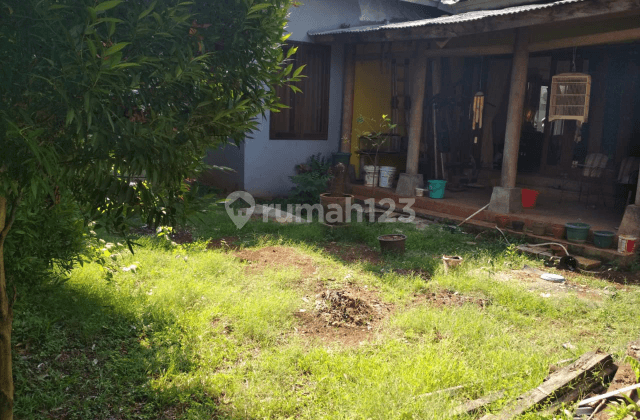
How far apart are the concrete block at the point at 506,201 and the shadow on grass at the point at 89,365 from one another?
6316 millimetres

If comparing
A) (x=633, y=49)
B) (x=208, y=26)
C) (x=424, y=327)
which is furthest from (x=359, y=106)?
(x=208, y=26)

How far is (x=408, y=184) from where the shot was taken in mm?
10977

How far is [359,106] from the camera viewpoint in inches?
493

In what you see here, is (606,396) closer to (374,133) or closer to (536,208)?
(536,208)

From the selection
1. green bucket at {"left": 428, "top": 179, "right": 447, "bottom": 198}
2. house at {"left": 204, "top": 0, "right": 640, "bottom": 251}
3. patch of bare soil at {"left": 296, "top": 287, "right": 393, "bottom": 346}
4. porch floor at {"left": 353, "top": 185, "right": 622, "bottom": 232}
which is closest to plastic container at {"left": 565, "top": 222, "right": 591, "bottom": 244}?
porch floor at {"left": 353, "top": 185, "right": 622, "bottom": 232}

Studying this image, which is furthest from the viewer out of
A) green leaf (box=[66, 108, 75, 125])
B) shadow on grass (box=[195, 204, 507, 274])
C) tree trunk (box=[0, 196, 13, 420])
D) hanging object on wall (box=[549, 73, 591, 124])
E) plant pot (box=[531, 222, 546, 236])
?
hanging object on wall (box=[549, 73, 591, 124])

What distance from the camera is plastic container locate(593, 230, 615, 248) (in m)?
7.70

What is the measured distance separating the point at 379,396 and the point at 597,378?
1.64 metres

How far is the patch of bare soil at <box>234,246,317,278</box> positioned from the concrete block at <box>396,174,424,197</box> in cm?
393

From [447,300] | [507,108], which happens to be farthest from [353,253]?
[507,108]

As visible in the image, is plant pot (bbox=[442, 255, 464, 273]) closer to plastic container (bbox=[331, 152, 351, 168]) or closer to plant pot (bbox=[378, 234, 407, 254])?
plant pot (bbox=[378, 234, 407, 254])

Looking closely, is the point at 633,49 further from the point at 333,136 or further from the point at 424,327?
the point at 424,327

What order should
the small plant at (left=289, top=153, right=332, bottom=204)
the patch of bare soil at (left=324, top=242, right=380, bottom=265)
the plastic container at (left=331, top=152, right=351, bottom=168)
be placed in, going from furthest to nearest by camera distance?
the plastic container at (left=331, top=152, right=351, bottom=168)
the small plant at (left=289, top=153, right=332, bottom=204)
the patch of bare soil at (left=324, top=242, right=380, bottom=265)

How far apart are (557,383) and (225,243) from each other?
502 centimetres
